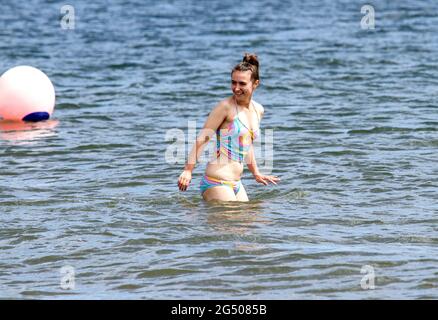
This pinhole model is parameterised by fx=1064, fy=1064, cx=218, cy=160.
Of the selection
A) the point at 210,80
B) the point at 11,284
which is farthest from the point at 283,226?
the point at 210,80

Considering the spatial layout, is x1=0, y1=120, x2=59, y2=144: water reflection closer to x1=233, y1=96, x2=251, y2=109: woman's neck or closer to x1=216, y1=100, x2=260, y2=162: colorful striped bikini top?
x1=216, y1=100, x2=260, y2=162: colorful striped bikini top

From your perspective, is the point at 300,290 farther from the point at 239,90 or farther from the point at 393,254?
the point at 239,90

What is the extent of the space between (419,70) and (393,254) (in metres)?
11.9

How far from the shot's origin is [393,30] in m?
26.2

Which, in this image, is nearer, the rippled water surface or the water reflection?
the rippled water surface

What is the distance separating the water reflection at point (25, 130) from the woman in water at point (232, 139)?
468 centimetres

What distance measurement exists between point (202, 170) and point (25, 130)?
11.6 ft

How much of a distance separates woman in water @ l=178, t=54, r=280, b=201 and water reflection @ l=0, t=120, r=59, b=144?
4678 millimetres

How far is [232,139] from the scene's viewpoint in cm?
970

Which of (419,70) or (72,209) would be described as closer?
(72,209)

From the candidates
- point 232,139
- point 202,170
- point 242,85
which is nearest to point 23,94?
point 202,170

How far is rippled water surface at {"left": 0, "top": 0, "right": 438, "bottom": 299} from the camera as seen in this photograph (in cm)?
805

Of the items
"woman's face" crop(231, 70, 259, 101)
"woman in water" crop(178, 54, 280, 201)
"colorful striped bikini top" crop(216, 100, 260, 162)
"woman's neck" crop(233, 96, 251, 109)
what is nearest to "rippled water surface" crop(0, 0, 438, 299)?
"woman in water" crop(178, 54, 280, 201)

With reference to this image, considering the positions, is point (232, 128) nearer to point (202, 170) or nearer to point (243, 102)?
point (243, 102)
